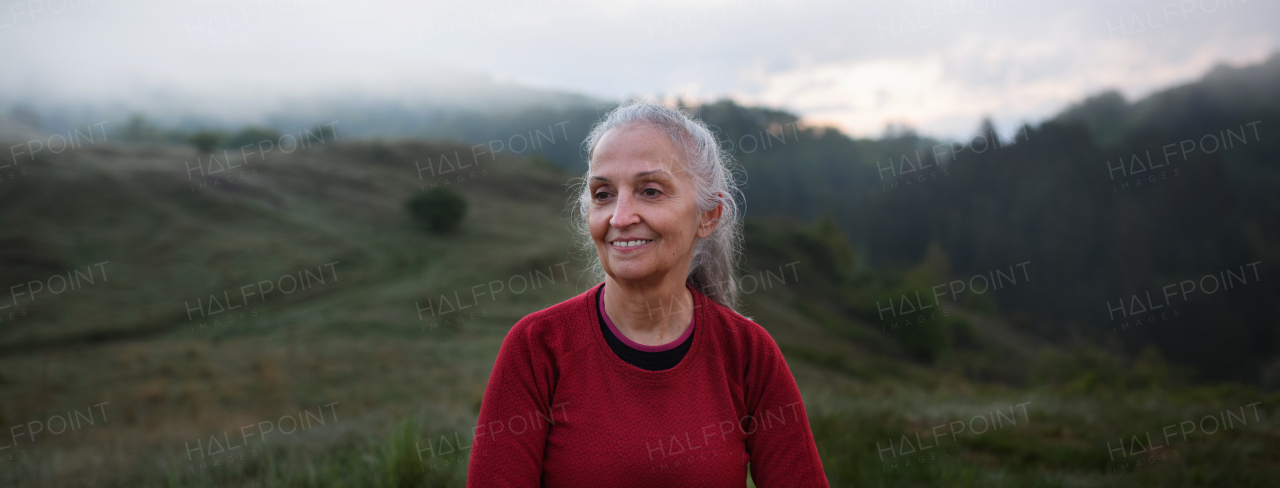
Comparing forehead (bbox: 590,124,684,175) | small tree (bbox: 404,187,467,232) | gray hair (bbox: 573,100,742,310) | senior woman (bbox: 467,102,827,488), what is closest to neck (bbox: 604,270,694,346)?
senior woman (bbox: 467,102,827,488)

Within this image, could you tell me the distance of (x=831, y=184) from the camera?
133375 mm

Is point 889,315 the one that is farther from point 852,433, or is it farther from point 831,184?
point 831,184

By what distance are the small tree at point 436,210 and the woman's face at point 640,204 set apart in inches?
1800

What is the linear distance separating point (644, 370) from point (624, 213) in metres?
0.49

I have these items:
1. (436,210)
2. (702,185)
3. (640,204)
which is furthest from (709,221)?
(436,210)

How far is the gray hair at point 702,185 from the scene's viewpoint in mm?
1940

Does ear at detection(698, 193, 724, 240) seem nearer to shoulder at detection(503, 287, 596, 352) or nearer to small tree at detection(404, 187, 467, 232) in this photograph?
shoulder at detection(503, 287, 596, 352)

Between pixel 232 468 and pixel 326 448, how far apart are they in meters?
0.66

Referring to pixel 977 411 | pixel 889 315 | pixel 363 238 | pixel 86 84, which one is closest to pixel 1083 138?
pixel 889 315

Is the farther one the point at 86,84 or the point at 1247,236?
the point at 86,84

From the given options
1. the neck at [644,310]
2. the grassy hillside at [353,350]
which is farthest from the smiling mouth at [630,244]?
the grassy hillside at [353,350]

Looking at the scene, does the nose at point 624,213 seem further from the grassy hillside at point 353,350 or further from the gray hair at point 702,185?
the grassy hillside at point 353,350

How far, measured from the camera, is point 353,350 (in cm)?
2386

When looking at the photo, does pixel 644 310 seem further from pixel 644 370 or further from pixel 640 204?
pixel 640 204
